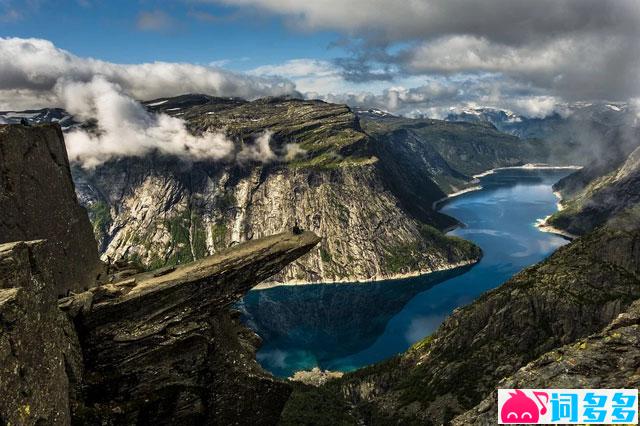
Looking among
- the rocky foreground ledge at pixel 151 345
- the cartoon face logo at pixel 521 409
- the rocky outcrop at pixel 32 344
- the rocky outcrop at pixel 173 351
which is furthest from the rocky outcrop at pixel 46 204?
the cartoon face logo at pixel 521 409

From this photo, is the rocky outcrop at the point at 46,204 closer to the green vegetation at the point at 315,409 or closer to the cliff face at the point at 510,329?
the green vegetation at the point at 315,409

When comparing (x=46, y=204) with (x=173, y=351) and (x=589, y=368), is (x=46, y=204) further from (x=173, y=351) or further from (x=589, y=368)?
(x=589, y=368)

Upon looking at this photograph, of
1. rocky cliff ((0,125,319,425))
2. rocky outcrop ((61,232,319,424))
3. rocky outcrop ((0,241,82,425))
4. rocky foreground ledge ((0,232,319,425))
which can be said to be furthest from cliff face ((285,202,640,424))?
rocky outcrop ((0,241,82,425))

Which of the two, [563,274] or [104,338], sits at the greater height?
[104,338]

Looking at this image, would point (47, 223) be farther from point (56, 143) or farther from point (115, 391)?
point (115, 391)

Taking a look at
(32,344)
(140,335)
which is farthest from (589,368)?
(32,344)

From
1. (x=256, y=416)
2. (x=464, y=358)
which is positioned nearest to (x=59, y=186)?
(x=256, y=416)
